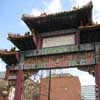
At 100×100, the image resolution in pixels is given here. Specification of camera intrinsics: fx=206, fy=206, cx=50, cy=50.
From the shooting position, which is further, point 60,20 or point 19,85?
point 60,20

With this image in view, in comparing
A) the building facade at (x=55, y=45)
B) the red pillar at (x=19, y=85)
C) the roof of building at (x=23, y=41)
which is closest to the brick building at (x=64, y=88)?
the roof of building at (x=23, y=41)

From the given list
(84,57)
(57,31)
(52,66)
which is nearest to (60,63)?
(52,66)

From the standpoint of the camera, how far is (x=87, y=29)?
12664mm

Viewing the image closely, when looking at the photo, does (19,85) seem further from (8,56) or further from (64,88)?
(64,88)

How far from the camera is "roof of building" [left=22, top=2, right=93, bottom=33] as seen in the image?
13391 millimetres

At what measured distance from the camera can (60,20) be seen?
14031 mm

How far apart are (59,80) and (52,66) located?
29904 millimetres

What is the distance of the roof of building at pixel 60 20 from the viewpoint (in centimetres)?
1339

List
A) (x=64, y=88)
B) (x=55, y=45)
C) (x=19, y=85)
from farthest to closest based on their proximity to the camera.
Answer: (x=64, y=88) < (x=55, y=45) < (x=19, y=85)

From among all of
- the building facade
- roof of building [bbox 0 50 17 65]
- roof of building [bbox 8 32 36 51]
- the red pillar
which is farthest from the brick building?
the red pillar

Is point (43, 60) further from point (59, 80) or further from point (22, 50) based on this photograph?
point (59, 80)

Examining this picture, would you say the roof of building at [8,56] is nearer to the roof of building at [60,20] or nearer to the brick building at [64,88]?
the roof of building at [60,20]

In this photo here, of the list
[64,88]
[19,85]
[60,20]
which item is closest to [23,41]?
[60,20]

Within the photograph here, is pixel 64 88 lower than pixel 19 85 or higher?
higher
